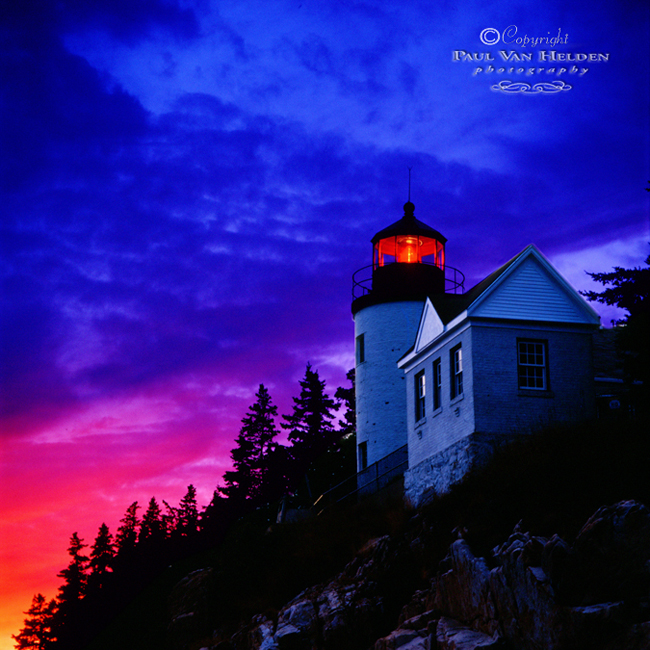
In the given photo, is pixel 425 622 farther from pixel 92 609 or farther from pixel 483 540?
pixel 92 609

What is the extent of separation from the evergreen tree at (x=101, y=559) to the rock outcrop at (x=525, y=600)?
158 feet

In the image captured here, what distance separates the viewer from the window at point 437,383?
28.7 m

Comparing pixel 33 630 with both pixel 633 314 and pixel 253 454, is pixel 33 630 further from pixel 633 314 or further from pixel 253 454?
pixel 633 314

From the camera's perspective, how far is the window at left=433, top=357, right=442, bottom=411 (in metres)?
28.7

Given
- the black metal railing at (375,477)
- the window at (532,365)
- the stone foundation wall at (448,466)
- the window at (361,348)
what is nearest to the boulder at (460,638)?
the stone foundation wall at (448,466)

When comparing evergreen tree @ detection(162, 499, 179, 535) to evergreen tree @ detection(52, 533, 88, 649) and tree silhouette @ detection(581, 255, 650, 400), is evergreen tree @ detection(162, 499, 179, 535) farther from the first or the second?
tree silhouette @ detection(581, 255, 650, 400)

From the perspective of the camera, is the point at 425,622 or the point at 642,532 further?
the point at 425,622

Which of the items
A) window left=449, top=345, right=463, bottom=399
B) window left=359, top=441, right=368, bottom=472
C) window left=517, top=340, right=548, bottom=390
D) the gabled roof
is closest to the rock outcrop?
window left=449, top=345, right=463, bottom=399

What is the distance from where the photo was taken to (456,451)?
1028 inches

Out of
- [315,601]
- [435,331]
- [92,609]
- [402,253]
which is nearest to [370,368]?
[402,253]

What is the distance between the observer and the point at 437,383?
95.0 ft

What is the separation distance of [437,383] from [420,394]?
1531mm

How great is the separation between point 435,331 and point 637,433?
853 cm

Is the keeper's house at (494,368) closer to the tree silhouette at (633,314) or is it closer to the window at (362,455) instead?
the tree silhouette at (633,314)
